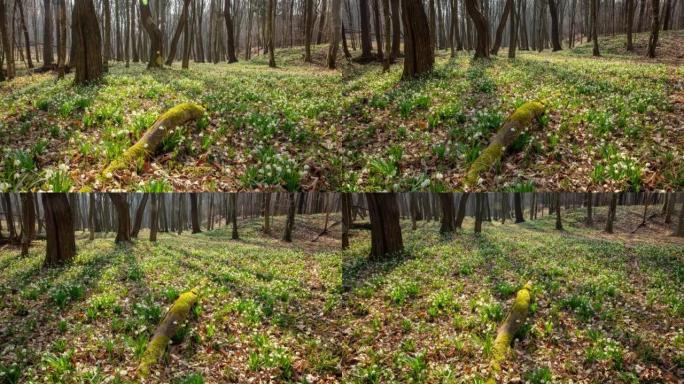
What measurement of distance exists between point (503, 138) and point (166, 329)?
17.6 feet

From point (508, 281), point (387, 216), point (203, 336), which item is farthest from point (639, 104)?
point (203, 336)

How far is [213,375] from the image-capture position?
651 centimetres

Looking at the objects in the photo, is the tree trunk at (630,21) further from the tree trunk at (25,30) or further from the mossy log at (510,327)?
the tree trunk at (25,30)

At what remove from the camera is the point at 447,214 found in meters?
8.98

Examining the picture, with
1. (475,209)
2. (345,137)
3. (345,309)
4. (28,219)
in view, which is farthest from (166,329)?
(475,209)

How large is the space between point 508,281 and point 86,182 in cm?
607

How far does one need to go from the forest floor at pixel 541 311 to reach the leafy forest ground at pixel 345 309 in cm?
2

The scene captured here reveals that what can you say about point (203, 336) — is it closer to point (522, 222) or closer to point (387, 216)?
point (387, 216)

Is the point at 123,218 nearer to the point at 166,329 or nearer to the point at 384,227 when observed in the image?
the point at 166,329

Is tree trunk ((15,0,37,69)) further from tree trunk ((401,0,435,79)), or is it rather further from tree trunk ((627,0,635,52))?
tree trunk ((627,0,635,52))

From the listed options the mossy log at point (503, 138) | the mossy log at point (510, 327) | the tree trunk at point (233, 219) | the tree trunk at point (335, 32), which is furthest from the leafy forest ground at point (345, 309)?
the tree trunk at point (335, 32)

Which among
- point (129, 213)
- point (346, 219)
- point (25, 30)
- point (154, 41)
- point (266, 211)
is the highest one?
point (25, 30)

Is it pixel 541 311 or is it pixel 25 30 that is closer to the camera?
pixel 541 311

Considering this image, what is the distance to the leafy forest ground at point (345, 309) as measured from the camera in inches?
247
